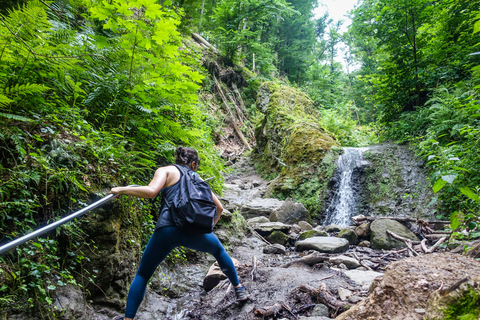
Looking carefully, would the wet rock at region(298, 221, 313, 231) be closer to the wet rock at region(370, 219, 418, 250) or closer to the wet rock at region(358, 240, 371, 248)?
the wet rock at region(358, 240, 371, 248)

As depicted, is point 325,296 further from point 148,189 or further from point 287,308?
point 148,189

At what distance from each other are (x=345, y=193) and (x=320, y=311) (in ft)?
23.4

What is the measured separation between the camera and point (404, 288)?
1.59m

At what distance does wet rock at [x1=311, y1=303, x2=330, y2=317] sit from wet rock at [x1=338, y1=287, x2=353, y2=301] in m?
0.30

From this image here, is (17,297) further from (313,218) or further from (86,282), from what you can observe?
(313,218)

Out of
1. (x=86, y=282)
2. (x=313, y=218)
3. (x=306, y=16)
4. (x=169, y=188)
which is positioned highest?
(x=306, y=16)

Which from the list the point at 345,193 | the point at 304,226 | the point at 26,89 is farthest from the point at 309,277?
the point at 345,193

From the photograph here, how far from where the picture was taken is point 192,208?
229cm

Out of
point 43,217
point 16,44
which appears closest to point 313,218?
point 43,217

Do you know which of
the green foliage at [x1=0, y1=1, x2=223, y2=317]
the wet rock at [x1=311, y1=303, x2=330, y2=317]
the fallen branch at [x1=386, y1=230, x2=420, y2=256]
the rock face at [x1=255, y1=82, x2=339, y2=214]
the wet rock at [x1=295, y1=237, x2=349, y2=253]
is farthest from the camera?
the rock face at [x1=255, y1=82, x2=339, y2=214]

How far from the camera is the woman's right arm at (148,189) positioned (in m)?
2.16

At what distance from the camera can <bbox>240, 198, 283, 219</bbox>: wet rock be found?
8438 mm

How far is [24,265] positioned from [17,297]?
8.9 inches

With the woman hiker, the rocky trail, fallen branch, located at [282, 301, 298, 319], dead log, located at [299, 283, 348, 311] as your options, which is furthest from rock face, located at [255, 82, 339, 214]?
the woman hiker
